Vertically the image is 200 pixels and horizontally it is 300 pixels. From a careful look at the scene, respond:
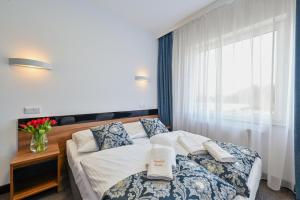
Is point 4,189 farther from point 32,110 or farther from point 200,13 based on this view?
point 200,13

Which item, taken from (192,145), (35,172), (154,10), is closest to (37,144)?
(35,172)

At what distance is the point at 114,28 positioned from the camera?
2795 millimetres

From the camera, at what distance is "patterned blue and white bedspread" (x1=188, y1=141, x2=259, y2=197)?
3.91 ft

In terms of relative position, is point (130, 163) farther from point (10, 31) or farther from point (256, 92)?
point (10, 31)

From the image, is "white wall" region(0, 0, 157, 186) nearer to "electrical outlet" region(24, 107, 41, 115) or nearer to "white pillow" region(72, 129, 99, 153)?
"electrical outlet" region(24, 107, 41, 115)

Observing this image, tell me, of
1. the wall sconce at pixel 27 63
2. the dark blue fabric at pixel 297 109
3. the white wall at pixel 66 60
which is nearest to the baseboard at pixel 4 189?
the white wall at pixel 66 60

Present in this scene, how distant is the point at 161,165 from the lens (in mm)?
1202

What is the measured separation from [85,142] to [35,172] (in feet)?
2.39

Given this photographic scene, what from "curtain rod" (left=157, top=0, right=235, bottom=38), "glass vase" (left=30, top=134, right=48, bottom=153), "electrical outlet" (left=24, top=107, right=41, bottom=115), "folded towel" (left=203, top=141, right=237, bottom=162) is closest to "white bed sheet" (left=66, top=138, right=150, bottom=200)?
"glass vase" (left=30, top=134, right=48, bottom=153)

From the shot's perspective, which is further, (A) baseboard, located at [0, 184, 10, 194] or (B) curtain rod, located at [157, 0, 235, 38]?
(B) curtain rod, located at [157, 0, 235, 38]

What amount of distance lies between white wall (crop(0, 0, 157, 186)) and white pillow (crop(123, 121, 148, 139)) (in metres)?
0.48

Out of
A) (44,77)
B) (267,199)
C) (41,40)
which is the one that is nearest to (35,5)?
(41,40)

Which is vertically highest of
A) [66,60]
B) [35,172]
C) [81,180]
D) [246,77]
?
[66,60]

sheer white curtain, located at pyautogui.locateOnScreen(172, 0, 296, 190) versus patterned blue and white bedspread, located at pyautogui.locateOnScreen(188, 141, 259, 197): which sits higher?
sheer white curtain, located at pyautogui.locateOnScreen(172, 0, 296, 190)
